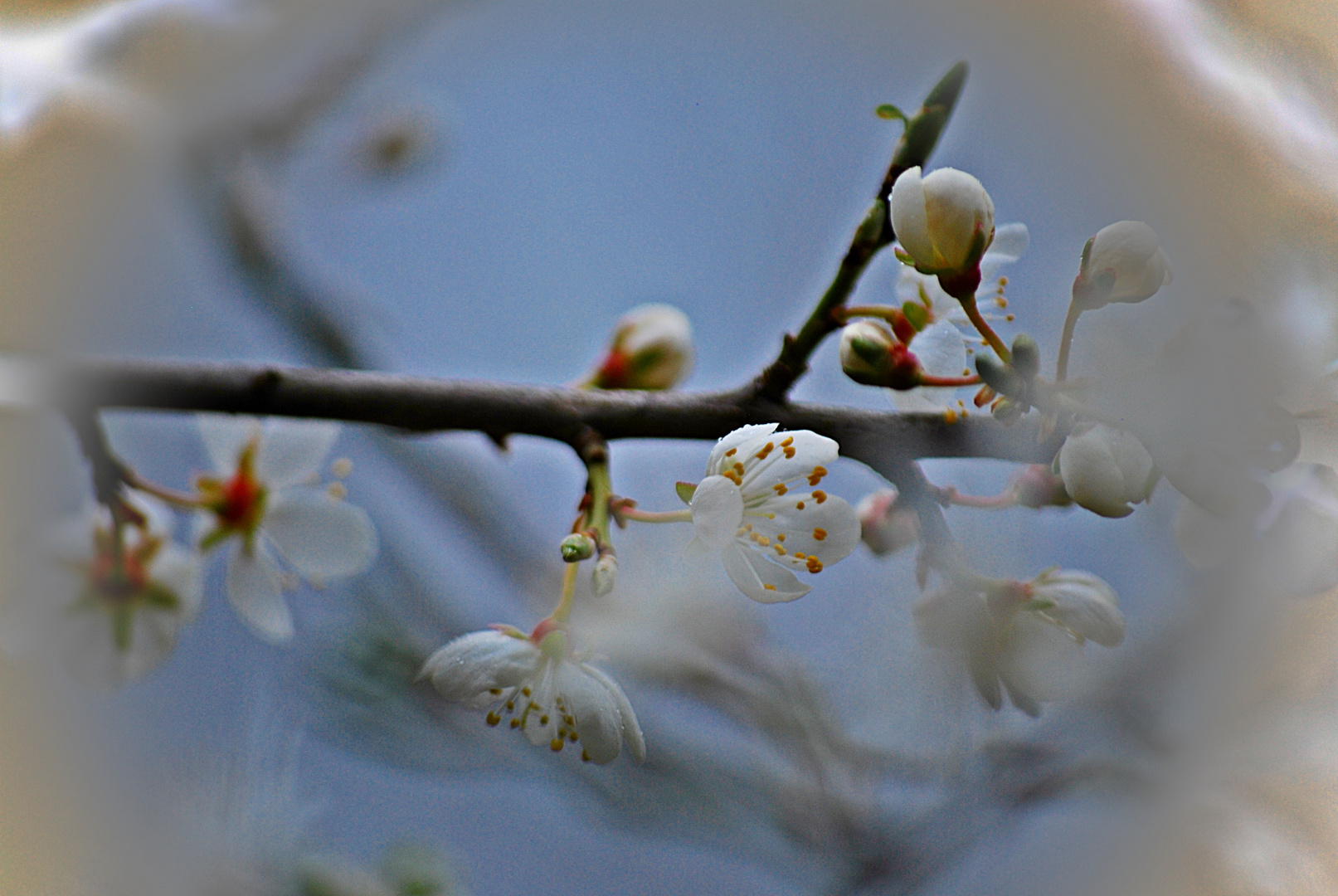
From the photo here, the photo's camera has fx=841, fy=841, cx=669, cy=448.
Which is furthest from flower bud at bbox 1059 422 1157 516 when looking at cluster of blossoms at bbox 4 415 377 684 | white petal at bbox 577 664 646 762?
cluster of blossoms at bbox 4 415 377 684

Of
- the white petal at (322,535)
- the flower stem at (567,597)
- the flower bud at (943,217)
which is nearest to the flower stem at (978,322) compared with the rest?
the flower bud at (943,217)

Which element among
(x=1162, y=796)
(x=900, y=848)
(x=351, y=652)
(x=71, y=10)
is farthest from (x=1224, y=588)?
(x=71, y=10)

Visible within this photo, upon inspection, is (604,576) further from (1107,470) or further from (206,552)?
(206,552)

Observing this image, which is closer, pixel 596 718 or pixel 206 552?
pixel 596 718

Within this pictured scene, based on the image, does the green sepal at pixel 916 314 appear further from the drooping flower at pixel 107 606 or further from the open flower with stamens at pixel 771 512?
the drooping flower at pixel 107 606

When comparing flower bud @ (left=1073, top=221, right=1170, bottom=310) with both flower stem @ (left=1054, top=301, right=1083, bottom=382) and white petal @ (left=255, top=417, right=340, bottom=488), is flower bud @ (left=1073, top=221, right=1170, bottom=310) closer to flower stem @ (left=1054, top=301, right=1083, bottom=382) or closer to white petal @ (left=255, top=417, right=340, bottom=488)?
flower stem @ (left=1054, top=301, right=1083, bottom=382)

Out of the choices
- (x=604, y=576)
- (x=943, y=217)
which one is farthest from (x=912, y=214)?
(x=604, y=576)
